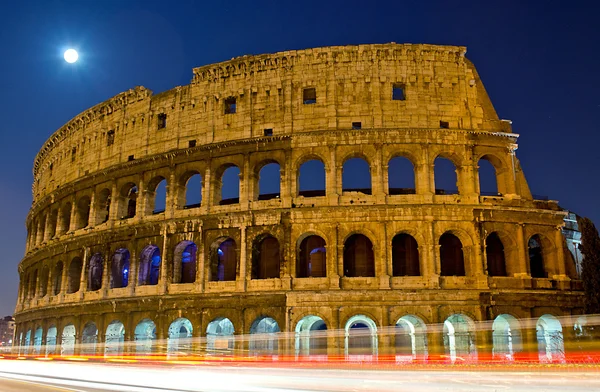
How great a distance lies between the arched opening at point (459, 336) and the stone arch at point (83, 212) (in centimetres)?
1882

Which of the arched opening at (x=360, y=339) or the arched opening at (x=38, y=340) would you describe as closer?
the arched opening at (x=360, y=339)

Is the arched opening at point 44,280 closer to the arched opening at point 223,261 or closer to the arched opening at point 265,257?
the arched opening at point 223,261

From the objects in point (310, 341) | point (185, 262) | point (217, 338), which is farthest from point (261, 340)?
point (185, 262)

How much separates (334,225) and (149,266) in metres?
9.36

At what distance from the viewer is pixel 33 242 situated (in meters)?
34.8

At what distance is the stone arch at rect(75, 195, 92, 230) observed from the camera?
29.5 meters

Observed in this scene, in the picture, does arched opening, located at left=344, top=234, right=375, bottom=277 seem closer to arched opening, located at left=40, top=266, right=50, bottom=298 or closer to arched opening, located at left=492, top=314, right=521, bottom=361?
arched opening, located at left=492, top=314, right=521, bottom=361

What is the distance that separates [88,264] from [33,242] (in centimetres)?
951

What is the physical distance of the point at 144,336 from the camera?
25.0m

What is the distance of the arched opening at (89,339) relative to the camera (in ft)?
85.4

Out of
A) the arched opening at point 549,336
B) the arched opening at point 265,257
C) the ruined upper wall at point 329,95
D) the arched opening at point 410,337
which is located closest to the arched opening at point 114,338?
the arched opening at point 265,257

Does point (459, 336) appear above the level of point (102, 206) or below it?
below

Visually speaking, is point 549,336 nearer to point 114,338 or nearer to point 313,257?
point 313,257

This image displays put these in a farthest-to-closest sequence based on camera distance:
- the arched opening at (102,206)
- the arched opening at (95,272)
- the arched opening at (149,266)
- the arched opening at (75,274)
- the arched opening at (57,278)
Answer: the arched opening at (57,278) → the arched opening at (75,274) → the arched opening at (102,206) → the arched opening at (95,272) → the arched opening at (149,266)
